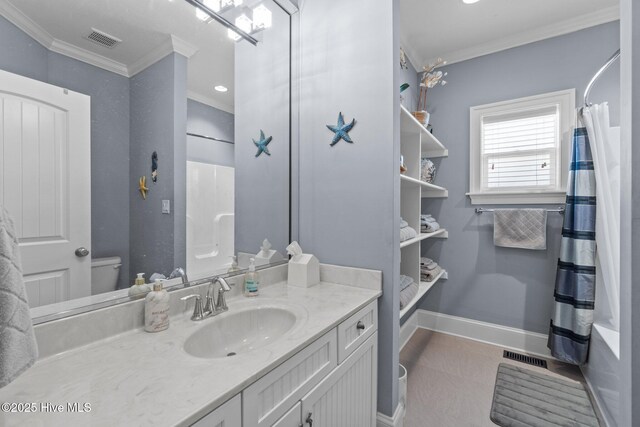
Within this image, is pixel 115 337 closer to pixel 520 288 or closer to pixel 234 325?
pixel 234 325

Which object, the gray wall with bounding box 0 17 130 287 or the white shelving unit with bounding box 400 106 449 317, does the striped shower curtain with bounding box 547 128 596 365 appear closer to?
the white shelving unit with bounding box 400 106 449 317

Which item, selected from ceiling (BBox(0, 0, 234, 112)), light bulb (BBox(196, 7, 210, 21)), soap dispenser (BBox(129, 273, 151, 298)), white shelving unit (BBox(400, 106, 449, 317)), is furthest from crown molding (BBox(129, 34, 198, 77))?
white shelving unit (BBox(400, 106, 449, 317))

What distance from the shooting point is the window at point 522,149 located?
2.34m

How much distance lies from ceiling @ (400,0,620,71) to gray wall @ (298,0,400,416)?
96 centimetres

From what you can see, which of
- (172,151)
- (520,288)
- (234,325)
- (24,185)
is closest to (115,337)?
(234,325)

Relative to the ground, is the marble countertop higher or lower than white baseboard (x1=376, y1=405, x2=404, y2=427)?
higher

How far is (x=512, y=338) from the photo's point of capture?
8.23ft

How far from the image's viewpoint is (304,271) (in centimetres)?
148

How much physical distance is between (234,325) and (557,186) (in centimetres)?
269

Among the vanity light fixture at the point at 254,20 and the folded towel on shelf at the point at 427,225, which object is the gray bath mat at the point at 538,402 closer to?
→ the folded towel on shelf at the point at 427,225

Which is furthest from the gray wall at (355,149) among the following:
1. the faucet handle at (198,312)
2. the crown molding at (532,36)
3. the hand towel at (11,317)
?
the crown molding at (532,36)

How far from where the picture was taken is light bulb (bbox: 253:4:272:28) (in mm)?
1549

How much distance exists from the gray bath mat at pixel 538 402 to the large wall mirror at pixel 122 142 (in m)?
1.74

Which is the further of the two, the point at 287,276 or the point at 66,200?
the point at 287,276
